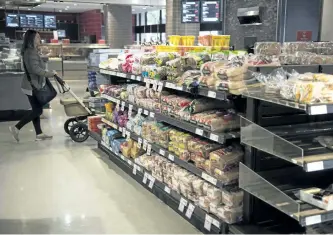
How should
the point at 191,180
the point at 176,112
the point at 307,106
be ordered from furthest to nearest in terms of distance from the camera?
1. the point at 176,112
2. the point at 191,180
3. the point at 307,106

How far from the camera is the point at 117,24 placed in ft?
55.7

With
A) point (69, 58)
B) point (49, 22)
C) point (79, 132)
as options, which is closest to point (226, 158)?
point (79, 132)

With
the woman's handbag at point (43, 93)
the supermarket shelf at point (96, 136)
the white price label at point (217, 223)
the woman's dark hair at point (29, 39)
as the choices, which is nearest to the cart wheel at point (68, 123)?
the woman's handbag at point (43, 93)

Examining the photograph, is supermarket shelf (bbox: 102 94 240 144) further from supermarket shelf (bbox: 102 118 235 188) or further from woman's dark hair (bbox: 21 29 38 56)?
woman's dark hair (bbox: 21 29 38 56)

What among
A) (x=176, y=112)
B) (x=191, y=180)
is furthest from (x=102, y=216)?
(x=176, y=112)

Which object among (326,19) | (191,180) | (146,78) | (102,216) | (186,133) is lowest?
(102,216)

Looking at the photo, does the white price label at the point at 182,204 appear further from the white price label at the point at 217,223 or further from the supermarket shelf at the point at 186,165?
the white price label at the point at 217,223

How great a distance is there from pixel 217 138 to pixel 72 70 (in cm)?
1436

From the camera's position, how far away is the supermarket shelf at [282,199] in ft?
7.98

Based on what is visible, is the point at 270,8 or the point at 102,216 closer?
the point at 102,216

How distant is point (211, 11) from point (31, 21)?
14882 millimetres

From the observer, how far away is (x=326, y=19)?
21.5 feet

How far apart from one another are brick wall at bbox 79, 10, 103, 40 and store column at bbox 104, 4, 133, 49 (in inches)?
253

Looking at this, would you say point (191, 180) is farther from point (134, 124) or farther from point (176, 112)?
point (134, 124)
